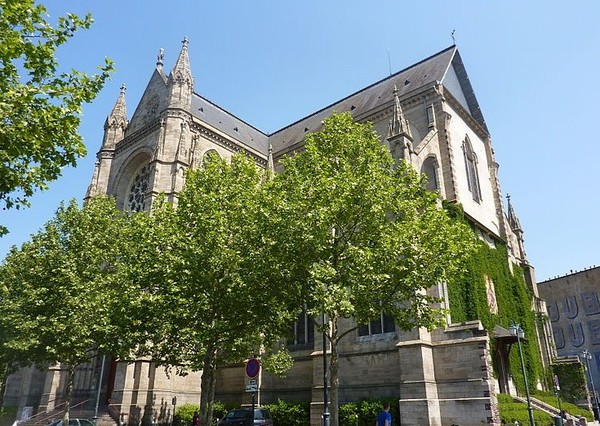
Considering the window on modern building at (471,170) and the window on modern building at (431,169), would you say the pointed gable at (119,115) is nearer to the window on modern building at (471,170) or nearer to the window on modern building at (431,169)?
the window on modern building at (431,169)

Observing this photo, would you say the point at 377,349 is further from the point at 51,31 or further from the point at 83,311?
the point at 51,31

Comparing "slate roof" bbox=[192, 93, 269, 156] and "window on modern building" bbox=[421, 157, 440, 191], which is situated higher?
"slate roof" bbox=[192, 93, 269, 156]

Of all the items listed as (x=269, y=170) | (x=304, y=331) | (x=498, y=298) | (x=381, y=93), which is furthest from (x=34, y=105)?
(x=381, y=93)

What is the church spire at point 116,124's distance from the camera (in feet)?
125

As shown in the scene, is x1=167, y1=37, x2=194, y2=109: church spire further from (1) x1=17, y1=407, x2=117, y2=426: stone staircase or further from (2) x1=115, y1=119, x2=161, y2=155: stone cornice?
(1) x1=17, y1=407, x2=117, y2=426: stone staircase

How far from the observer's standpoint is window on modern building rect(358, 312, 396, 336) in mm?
21578

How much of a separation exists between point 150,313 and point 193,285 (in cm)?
193

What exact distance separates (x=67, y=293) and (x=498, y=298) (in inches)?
888

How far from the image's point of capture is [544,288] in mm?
52781

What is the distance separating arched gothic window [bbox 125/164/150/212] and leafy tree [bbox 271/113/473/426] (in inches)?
828

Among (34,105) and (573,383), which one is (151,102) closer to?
(34,105)

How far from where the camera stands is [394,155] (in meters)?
23.2

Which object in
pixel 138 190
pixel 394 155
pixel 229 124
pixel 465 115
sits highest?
pixel 229 124

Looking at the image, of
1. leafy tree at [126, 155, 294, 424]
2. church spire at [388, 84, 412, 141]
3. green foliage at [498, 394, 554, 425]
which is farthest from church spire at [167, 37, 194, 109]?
green foliage at [498, 394, 554, 425]
